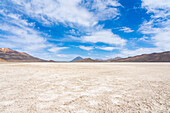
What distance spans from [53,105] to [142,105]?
2675 mm

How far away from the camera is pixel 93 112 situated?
2357mm

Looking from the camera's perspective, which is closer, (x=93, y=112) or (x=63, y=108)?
(x=93, y=112)

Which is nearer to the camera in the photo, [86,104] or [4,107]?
[4,107]

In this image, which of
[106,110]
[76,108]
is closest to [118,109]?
[106,110]

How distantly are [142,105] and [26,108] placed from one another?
3.38m

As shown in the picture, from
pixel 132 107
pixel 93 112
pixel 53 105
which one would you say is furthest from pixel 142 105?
pixel 53 105

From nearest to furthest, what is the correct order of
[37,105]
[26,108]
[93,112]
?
[93,112] < [26,108] < [37,105]

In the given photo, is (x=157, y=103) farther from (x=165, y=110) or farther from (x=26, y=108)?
(x=26, y=108)

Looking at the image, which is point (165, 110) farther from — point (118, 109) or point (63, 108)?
point (63, 108)

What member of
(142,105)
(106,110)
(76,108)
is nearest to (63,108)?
(76,108)

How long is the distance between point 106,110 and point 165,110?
5.23ft

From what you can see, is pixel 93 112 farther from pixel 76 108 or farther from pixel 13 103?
pixel 13 103

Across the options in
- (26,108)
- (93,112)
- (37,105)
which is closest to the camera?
(93,112)

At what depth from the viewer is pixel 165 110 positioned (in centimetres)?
244
